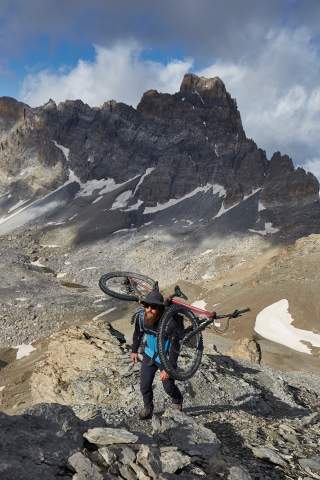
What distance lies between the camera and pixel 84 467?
7953mm

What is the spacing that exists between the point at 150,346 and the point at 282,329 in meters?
61.2

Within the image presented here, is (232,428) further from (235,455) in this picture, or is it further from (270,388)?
(270,388)

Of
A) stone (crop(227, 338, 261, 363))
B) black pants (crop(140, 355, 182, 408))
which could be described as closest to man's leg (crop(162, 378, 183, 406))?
black pants (crop(140, 355, 182, 408))

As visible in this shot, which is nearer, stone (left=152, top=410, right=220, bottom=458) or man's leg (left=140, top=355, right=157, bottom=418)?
stone (left=152, top=410, right=220, bottom=458)

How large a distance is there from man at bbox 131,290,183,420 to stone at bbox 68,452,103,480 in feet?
14.2

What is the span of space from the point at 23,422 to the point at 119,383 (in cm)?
795

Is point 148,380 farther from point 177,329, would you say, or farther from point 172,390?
point 177,329

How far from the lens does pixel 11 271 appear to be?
442ft

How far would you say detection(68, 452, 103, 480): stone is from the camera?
7793 millimetres

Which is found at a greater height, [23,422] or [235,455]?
[23,422]

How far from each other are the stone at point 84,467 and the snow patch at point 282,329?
58177mm

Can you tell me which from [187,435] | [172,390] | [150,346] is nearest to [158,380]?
[172,390]

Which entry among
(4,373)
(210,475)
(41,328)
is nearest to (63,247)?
(41,328)

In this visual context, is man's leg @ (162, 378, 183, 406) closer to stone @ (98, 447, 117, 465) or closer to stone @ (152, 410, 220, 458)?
stone @ (152, 410, 220, 458)
